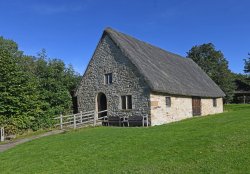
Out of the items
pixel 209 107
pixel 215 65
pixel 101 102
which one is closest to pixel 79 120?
pixel 101 102

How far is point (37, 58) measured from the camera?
27875 mm

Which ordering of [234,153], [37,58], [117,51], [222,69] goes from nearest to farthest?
[234,153]
[117,51]
[37,58]
[222,69]

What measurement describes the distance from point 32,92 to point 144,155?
1378cm

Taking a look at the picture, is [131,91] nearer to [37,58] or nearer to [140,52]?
[140,52]

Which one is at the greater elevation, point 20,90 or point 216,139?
point 20,90

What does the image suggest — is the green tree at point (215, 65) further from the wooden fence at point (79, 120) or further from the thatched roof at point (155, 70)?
the wooden fence at point (79, 120)

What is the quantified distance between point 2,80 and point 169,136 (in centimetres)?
1283

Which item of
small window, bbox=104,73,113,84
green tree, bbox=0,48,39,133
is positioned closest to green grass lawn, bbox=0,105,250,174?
green tree, bbox=0,48,39,133

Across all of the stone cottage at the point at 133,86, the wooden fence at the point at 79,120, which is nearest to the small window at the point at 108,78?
the stone cottage at the point at 133,86

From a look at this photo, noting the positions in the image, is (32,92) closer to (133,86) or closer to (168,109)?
(133,86)

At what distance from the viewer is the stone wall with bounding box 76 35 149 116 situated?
2220 centimetres

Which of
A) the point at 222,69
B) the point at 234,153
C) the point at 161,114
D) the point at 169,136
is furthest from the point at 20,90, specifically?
the point at 222,69

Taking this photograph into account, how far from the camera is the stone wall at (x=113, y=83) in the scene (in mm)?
22203

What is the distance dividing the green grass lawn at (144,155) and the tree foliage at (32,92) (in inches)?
262
